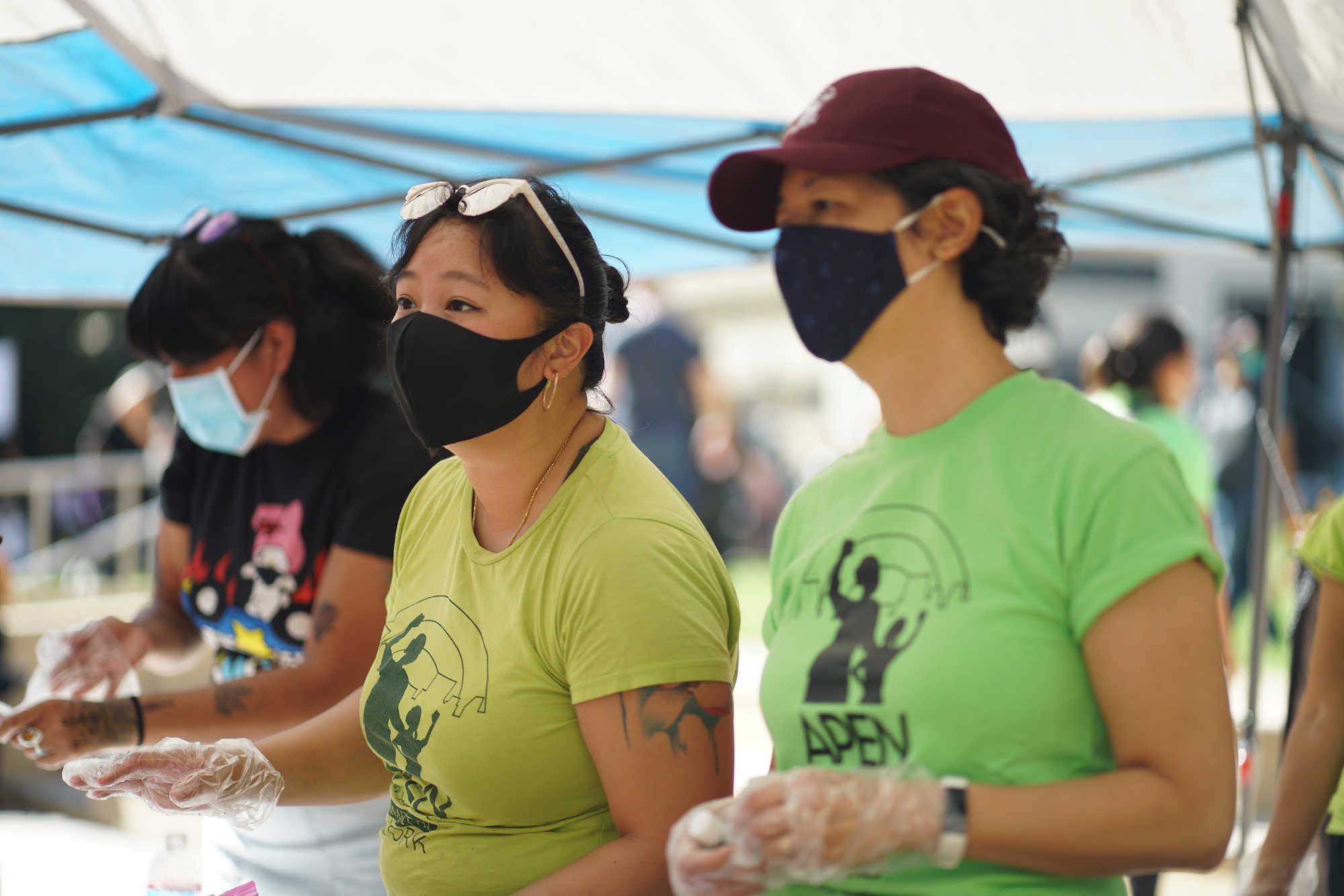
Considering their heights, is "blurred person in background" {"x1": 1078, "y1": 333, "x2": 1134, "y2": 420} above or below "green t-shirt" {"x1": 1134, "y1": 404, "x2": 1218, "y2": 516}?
above

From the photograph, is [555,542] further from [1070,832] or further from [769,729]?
[1070,832]

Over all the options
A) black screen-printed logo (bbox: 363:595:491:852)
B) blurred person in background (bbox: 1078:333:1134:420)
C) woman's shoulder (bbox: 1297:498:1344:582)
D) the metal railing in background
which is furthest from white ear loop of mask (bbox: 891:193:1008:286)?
the metal railing in background

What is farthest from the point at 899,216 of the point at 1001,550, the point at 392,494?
the point at 392,494

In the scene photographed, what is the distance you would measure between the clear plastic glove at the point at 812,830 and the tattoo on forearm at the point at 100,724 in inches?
59.7

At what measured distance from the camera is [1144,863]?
1.32 m

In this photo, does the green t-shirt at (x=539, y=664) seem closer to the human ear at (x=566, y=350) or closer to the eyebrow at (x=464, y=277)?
the human ear at (x=566, y=350)

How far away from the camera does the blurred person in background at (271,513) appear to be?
8.17 feet

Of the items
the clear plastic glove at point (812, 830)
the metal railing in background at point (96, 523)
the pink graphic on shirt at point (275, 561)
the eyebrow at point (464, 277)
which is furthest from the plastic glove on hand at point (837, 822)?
the metal railing in background at point (96, 523)

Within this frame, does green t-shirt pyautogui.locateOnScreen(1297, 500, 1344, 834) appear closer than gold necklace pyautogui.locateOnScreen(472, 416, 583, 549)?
No

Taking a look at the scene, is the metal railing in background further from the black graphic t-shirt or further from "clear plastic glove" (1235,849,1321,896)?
"clear plastic glove" (1235,849,1321,896)

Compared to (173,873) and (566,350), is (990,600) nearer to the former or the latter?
(566,350)

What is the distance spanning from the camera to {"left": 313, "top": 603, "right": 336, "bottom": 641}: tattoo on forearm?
8.20 feet

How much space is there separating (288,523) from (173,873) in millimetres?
761

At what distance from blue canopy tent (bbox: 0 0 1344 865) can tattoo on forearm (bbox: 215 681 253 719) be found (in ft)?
5.14
